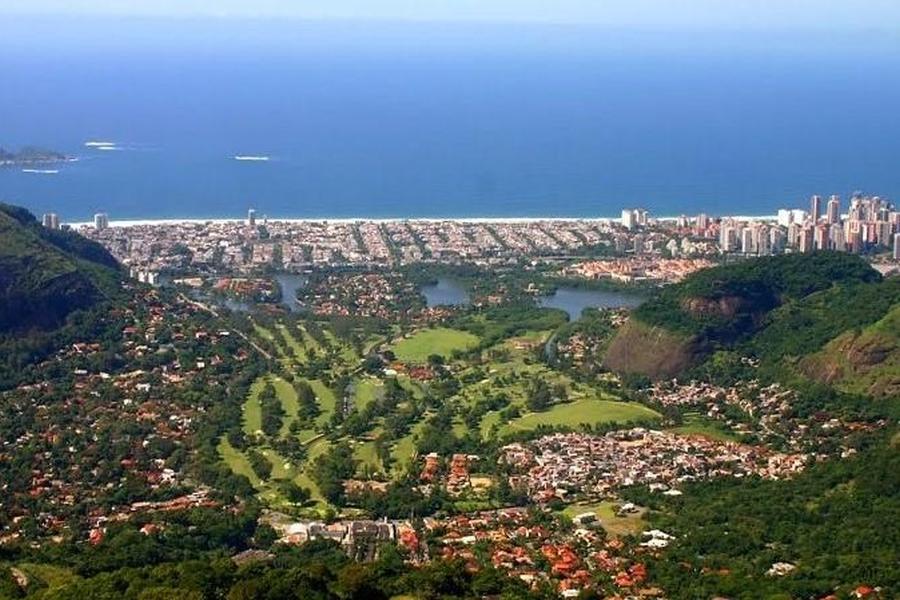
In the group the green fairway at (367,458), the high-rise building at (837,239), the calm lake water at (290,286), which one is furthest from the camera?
the high-rise building at (837,239)

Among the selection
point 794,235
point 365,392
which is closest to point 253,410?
point 365,392

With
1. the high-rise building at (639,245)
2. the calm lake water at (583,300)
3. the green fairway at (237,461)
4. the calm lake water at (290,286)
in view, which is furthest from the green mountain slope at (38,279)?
the high-rise building at (639,245)

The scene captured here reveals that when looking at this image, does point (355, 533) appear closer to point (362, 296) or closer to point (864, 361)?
point (864, 361)

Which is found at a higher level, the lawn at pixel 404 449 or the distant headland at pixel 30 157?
the distant headland at pixel 30 157

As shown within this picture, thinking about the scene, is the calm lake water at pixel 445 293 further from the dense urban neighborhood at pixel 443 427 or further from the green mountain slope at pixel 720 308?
the green mountain slope at pixel 720 308

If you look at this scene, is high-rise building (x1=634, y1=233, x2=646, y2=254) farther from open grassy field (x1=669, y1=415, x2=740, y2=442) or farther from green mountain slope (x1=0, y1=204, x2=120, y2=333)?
open grassy field (x1=669, y1=415, x2=740, y2=442)

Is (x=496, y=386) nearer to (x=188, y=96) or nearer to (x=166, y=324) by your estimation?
(x=166, y=324)

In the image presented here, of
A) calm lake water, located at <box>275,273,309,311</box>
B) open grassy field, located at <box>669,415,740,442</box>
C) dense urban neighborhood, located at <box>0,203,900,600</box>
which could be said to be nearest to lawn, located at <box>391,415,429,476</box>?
dense urban neighborhood, located at <box>0,203,900,600</box>

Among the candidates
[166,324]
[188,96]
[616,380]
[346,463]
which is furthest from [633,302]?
[188,96]
